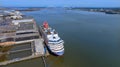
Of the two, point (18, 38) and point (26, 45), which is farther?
point (18, 38)

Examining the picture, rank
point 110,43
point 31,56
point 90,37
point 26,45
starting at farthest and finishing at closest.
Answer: point 90,37
point 110,43
point 26,45
point 31,56

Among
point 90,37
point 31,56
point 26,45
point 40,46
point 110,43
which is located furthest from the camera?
point 90,37

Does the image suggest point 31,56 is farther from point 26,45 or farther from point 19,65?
point 26,45

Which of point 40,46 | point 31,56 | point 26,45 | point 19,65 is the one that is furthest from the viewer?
point 26,45

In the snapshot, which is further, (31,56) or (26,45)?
(26,45)

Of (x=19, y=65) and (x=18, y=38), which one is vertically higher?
(x=18, y=38)

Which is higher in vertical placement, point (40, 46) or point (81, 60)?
point (40, 46)

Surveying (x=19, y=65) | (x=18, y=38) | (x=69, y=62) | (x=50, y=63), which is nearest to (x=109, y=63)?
(x=69, y=62)

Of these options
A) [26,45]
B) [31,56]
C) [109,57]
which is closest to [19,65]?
[31,56]

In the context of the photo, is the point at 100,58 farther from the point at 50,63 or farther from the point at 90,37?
the point at 90,37
